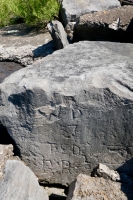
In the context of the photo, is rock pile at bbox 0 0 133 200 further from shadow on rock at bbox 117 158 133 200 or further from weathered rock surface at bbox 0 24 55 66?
weathered rock surface at bbox 0 24 55 66

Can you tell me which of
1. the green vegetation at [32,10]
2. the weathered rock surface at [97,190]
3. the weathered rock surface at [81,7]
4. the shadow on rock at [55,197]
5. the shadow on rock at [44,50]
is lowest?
the shadow on rock at [55,197]

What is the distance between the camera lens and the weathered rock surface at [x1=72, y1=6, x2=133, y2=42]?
10.7ft

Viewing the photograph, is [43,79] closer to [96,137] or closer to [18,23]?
[96,137]

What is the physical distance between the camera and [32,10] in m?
4.60

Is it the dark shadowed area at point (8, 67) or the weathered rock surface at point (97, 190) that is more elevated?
the dark shadowed area at point (8, 67)

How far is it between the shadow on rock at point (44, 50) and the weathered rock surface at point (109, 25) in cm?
56

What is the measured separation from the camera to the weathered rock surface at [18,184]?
2.06 meters

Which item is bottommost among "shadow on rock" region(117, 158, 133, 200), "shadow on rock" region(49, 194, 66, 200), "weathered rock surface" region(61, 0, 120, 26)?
"shadow on rock" region(49, 194, 66, 200)

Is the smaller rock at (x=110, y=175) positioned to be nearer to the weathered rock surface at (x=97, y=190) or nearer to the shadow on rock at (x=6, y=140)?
the weathered rock surface at (x=97, y=190)

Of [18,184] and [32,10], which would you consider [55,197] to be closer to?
Answer: [18,184]

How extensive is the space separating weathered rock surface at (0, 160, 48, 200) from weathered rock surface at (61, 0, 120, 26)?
222 cm

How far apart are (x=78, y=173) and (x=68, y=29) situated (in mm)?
1744

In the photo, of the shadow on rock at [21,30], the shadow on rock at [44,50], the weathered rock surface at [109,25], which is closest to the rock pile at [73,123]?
the weathered rock surface at [109,25]

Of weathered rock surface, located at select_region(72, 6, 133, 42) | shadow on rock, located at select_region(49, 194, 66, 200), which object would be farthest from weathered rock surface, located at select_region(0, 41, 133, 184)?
weathered rock surface, located at select_region(72, 6, 133, 42)
